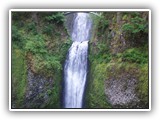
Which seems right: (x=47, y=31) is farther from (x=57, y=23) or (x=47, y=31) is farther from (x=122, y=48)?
(x=122, y=48)

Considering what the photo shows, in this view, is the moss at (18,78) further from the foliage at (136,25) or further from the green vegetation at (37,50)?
the foliage at (136,25)

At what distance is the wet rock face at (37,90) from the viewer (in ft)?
21.5

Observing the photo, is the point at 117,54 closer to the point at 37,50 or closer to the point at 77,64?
the point at 77,64

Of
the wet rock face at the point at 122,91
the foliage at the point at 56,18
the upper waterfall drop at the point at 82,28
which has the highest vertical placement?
the foliage at the point at 56,18

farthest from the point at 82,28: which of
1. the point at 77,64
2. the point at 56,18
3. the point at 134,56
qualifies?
the point at 134,56

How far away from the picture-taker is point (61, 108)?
6.57m

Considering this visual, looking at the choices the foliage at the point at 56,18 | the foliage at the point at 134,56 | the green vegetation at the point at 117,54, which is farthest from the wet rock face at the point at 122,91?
the foliage at the point at 56,18

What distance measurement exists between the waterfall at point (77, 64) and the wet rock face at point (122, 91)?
36 centimetres

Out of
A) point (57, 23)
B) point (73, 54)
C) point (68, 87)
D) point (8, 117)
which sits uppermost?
point (57, 23)

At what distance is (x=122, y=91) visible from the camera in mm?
6625

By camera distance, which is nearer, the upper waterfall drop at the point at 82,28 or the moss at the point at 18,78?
the moss at the point at 18,78

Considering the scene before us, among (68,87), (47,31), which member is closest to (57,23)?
(47,31)

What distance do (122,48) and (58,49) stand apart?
87 cm

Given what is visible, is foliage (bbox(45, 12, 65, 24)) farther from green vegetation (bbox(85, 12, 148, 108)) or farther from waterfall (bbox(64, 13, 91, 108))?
green vegetation (bbox(85, 12, 148, 108))
